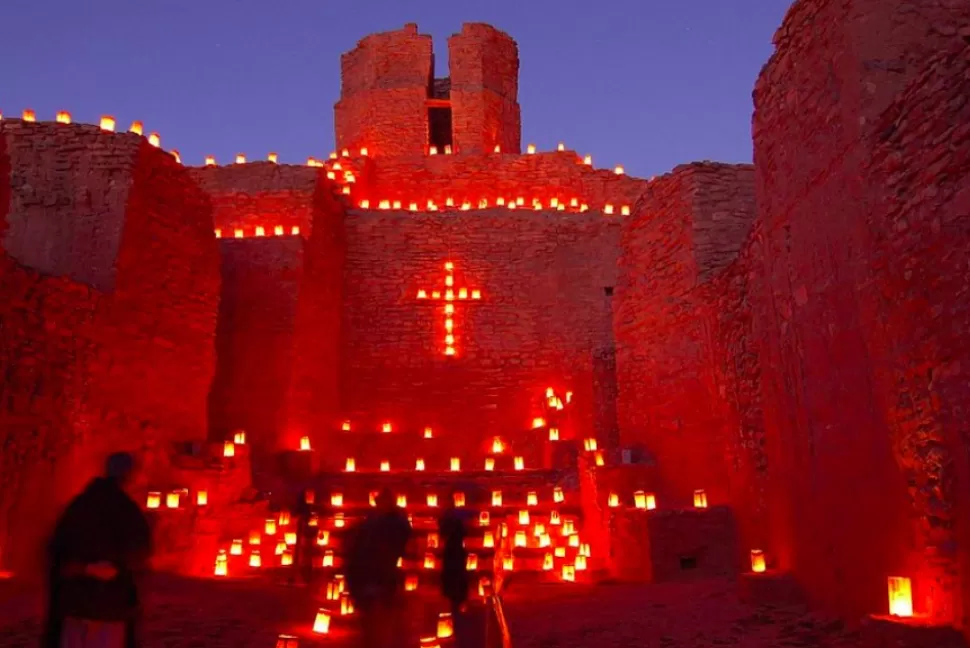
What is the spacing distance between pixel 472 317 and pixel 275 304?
12.3 feet

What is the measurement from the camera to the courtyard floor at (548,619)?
596 cm

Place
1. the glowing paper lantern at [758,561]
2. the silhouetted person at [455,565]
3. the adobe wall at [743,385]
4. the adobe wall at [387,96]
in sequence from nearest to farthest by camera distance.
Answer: the silhouetted person at [455,565]
the glowing paper lantern at [758,561]
the adobe wall at [743,385]
the adobe wall at [387,96]

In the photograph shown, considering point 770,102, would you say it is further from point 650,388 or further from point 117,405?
point 117,405

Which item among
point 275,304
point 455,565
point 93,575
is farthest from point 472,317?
point 93,575

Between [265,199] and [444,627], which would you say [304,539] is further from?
[265,199]

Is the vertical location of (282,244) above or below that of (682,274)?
above

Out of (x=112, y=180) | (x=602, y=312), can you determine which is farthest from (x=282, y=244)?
(x=602, y=312)

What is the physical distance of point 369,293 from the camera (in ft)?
52.3

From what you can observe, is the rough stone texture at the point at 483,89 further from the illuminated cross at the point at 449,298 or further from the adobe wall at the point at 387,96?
the illuminated cross at the point at 449,298

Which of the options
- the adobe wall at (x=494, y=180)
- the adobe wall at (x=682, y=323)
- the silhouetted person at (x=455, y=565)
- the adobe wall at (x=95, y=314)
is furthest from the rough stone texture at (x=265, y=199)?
the silhouetted person at (x=455, y=565)

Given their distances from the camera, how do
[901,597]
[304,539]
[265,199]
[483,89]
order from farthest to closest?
1. [483,89]
2. [265,199]
3. [304,539]
4. [901,597]

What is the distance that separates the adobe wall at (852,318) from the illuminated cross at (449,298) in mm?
8820

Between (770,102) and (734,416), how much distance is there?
3.32 meters

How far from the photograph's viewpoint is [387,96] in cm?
2302
